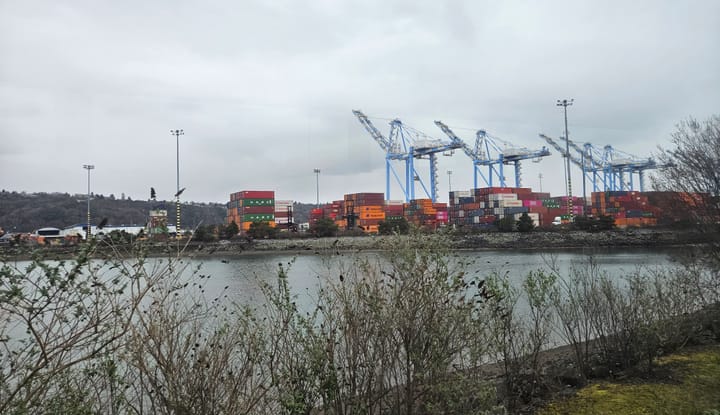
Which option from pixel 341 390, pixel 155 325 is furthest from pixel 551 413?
pixel 155 325

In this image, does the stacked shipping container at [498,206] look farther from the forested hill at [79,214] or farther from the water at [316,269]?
the forested hill at [79,214]

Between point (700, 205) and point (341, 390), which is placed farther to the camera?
point (700, 205)

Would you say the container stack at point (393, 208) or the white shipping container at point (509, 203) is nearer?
the white shipping container at point (509, 203)

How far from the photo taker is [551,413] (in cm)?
440

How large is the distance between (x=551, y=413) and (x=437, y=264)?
7.65ft

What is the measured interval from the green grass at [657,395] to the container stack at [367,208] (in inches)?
2470

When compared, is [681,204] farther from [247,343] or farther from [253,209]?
[253,209]

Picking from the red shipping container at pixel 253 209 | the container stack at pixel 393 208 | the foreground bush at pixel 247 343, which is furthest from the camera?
the red shipping container at pixel 253 209

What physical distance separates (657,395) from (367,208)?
2553 inches

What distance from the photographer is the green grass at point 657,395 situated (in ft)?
13.9

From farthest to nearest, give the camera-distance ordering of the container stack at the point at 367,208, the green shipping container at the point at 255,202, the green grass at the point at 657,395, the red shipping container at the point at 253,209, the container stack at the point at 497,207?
the green shipping container at the point at 255,202
the red shipping container at the point at 253,209
the container stack at the point at 367,208
the container stack at the point at 497,207
the green grass at the point at 657,395

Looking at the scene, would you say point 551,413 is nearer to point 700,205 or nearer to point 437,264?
point 437,264

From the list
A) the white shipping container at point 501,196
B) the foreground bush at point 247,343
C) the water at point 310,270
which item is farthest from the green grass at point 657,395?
the white shipping container at point 501,196

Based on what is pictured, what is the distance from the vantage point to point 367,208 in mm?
69375
